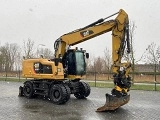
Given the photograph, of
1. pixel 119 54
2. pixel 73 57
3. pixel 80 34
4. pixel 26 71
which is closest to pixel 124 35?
pixel 119 54

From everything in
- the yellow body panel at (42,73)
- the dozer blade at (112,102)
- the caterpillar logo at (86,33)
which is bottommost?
the dozer blade at (112,102)

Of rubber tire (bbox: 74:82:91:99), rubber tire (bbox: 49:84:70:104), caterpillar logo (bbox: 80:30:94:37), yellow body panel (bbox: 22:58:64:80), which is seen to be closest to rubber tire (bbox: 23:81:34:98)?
yellow body panel (bbox: 22:58:64:80)

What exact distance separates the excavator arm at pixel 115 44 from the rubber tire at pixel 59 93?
6.04 feet

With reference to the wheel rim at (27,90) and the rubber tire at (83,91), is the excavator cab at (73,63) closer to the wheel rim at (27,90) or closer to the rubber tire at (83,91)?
the rubber tire at (83,91)

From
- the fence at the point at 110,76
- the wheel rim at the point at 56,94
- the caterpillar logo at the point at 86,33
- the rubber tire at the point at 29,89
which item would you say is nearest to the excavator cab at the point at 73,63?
the caterpillar logo at the point at 86,33

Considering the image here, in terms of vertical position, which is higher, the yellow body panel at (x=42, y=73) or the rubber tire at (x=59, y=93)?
the yellow body panel at (x=42, y=73)

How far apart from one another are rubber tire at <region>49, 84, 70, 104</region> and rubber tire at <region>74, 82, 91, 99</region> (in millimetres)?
1784

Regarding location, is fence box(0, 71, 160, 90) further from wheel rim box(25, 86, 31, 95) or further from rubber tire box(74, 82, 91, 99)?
wheel rim box(25, 86, 31, 95)

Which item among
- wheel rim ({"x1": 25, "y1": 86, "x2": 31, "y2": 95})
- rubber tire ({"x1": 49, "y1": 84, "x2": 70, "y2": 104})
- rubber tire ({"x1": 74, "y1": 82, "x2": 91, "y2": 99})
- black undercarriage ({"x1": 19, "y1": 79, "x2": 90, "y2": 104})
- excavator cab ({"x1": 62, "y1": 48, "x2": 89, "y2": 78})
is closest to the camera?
rubber tire ({"x1": 49, "y1": 84, "x2": 70, "y2": 104})

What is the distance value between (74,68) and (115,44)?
325cm

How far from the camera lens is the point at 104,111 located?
35.1ft

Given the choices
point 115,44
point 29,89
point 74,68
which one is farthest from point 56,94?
point 115,44

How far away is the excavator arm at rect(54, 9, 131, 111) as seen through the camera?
1062 cm

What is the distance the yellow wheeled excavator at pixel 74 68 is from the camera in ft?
35.4
